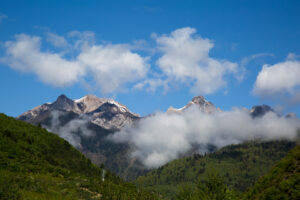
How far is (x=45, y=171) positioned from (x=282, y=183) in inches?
3803

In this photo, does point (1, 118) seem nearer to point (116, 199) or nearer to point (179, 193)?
point (116, 199)

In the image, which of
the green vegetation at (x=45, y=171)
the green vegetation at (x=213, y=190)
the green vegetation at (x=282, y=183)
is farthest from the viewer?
the green vegetation at (x=45, y=171)

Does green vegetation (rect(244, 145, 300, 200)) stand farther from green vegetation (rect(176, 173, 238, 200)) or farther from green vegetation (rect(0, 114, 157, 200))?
green vegetation (rect(0, 114, 157, 200))

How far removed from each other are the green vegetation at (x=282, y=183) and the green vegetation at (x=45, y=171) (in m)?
36.9

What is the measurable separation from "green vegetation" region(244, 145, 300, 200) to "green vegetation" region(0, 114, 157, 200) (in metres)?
36.9

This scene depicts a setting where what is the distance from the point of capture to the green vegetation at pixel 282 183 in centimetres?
3934

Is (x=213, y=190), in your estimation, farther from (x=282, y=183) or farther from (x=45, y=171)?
(x=45, y=171)

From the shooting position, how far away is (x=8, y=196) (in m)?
38.8

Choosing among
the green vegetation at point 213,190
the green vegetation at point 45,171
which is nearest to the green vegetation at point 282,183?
the green vegetation at point 213,190

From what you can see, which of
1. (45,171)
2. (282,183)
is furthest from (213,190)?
(45,171)

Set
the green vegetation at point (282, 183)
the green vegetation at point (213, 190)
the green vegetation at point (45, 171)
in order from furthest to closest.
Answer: the green vegetation at point (45, 171) → the green vegetation at point (213, 190) → the green vegetation at point (282, 183)

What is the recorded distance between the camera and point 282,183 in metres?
41.7

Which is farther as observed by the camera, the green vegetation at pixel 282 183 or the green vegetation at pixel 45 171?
the green vegetation at pixel 45 171

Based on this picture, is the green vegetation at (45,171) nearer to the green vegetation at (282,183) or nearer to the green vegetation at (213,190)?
the green vegetation at (213,190)
